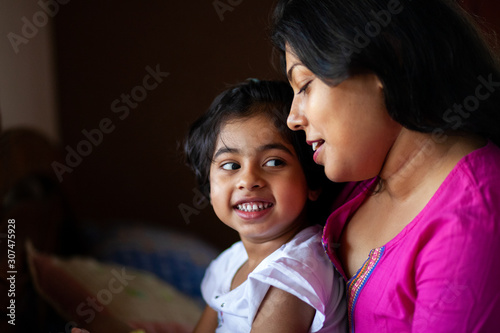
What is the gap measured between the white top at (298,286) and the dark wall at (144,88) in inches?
65.2

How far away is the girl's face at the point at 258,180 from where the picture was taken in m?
1.22

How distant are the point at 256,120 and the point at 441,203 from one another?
1.64ft

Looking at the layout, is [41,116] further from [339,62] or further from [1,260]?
[339,62]

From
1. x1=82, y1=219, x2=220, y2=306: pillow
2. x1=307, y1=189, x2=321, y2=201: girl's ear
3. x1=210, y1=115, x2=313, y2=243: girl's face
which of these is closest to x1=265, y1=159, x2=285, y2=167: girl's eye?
x1=210, y1=115, x2=313, y2=243: girl's face

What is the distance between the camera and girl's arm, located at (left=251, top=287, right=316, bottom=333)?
43.0 inches

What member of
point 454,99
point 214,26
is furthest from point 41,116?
point 454,99

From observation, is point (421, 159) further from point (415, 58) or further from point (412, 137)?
point (415, 58)

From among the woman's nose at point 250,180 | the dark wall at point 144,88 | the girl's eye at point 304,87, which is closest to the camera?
the girl's eye at point 304,87

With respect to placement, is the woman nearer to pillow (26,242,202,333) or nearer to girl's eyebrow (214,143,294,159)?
girl's eyebrow (214,143,294,159)

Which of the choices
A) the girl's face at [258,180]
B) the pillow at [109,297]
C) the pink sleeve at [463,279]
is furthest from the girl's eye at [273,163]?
the pillow at [109,297]

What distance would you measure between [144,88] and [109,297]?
1420mm

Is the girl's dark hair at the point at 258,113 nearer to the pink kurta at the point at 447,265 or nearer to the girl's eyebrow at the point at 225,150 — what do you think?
the girl's eyebrow at the point at 225,150

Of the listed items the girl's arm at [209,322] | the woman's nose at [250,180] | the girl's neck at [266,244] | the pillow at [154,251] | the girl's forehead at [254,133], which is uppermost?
the girl's forehead at [254,133]

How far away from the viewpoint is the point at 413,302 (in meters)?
0.96
